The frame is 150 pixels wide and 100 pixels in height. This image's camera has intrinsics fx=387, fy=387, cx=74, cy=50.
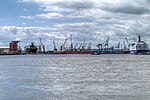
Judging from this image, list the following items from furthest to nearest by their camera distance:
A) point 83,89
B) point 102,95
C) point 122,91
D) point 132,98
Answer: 1. point 83,89
2. point 122,91
3. point 102,95
4. point 132,98

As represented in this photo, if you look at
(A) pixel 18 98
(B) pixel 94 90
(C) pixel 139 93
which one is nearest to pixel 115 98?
(C) pixel 139 93

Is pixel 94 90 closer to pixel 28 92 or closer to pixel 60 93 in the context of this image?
pixel 60 93

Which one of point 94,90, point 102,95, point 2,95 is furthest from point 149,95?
point 2,95

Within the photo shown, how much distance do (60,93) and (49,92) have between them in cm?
213

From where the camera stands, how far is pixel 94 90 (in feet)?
179

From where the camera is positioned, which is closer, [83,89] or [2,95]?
[2,95]

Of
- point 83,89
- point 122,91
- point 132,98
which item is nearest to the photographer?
point 132,98

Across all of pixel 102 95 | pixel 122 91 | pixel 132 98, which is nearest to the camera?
pixel 132 98

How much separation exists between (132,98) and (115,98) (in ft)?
6.66

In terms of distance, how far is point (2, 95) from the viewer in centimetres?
5072

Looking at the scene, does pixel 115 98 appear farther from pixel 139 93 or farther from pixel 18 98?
pixel 18 98

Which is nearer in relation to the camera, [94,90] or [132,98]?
[132,98]

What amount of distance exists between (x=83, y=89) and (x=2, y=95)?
39.4ft

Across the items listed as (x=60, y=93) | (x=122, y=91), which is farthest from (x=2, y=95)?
(x=122, y=91)
